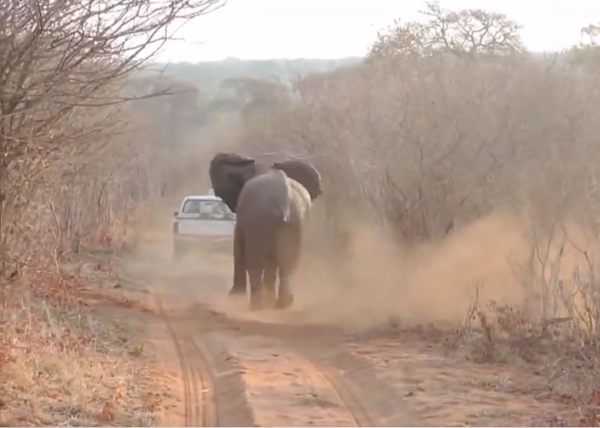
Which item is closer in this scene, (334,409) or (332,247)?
(334,409)

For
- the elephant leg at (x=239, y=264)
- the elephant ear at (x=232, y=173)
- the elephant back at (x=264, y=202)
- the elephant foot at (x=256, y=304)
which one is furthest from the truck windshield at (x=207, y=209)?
the elephant foot at (x=256, y=304)

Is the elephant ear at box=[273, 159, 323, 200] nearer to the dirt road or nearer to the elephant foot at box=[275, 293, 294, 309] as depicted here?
the elephant foot at box=[275, 293, 294, 309]

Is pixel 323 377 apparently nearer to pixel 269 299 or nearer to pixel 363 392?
pixel 363 392

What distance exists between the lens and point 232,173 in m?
17.7

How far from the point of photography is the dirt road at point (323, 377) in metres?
8.80

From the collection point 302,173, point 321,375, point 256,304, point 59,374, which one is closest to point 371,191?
point 302,173

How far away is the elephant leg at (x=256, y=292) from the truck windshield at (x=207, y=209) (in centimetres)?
896

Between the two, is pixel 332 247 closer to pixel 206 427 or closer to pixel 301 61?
pixel 206 427

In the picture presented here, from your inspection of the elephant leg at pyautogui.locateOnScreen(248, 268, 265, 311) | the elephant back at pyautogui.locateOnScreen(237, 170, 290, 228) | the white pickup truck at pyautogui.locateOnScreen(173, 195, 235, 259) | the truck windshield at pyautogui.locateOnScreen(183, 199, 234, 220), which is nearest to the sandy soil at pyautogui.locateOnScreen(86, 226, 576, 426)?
the elephant leg at pyautogui.locateOnScreen(248, 268, 265, 311)

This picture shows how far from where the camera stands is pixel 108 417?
8359 mm

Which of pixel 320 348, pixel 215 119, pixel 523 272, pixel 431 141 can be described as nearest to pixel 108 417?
pixel 320 348

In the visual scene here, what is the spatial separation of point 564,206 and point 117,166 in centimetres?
1988

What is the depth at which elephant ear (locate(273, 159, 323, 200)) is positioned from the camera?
17.9 m

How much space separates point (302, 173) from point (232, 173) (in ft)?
3.81
